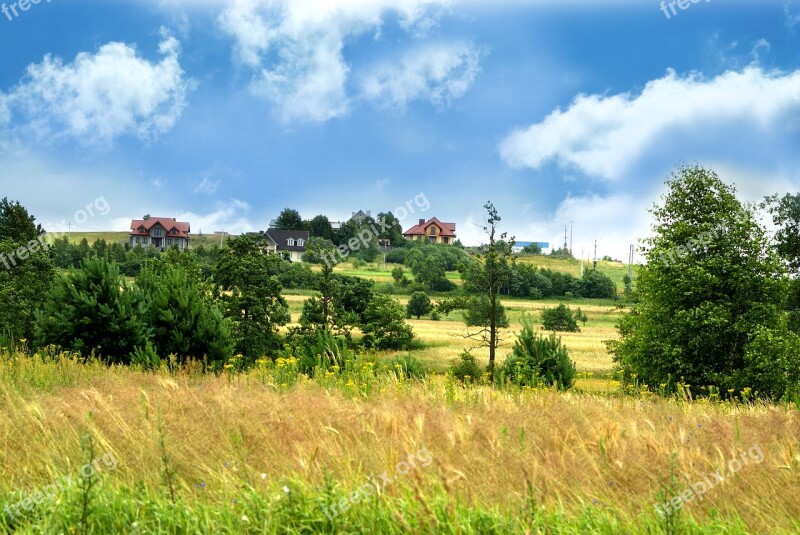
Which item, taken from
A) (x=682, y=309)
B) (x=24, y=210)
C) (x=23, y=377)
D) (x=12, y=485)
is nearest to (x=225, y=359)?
(x=23, y=377)

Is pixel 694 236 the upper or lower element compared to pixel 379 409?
upper

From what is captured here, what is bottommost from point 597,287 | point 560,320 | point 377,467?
point 560,320

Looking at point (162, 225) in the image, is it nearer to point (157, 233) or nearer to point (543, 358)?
point (157, 233)

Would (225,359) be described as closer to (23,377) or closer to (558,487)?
(23,377)

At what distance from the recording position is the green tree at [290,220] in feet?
384

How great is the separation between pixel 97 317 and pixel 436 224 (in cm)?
11599

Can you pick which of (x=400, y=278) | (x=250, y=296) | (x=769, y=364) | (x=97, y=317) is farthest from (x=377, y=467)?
(x=400, y=278)

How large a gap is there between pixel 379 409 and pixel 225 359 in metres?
10.0

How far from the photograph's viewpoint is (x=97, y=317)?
16.0 metres

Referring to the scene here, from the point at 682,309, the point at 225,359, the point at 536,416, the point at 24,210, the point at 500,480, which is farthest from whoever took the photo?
the point at 24,210

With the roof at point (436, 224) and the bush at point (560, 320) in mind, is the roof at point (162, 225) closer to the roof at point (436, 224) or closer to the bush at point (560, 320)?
the roof at point (436, 224)

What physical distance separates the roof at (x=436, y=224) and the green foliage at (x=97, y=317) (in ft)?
374

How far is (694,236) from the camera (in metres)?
28.4

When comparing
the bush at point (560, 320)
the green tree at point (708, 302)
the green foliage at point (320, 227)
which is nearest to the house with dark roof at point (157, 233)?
the green foliage at point (320, 227)
